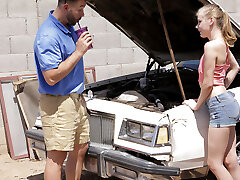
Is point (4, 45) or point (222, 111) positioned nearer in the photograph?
point (222, 111)

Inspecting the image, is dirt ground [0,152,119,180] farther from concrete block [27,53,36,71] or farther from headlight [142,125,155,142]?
headlight [142,125,155,142]

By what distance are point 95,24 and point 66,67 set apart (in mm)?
3489

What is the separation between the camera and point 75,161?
12.5 feet

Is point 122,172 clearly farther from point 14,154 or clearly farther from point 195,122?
point 14,154

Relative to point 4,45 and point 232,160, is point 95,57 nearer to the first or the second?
point 4,45

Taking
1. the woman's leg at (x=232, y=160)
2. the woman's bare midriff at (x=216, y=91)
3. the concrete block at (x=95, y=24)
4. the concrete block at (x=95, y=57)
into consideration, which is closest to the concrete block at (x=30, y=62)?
the concrete block at (x=95, y=57)

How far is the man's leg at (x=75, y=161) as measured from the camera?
3781mm

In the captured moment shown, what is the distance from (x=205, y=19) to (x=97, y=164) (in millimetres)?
1704

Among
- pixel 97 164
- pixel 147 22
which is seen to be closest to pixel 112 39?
pixel 147 22

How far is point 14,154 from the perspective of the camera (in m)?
5.68

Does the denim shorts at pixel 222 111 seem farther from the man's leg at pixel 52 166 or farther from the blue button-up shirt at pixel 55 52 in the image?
the man's leg at pixel 52 166

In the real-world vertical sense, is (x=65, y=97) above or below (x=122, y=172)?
above

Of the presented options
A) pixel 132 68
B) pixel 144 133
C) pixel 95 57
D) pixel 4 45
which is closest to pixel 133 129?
pixel 144 133

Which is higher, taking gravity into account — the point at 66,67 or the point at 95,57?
the point at 95,57
